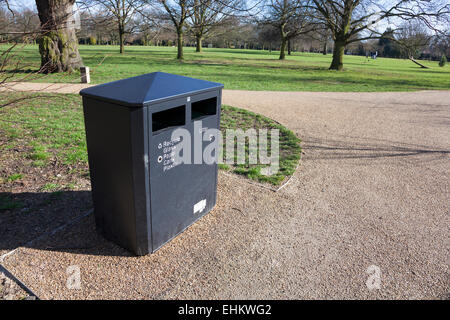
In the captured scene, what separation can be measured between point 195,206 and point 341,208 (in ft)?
6.46

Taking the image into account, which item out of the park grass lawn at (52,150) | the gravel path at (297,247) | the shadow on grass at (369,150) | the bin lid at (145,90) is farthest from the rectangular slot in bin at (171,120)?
the shadow on grass at (369,150)

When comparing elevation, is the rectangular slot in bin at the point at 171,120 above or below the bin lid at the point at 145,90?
below

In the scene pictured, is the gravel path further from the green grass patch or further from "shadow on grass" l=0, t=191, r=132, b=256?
the green grass patch

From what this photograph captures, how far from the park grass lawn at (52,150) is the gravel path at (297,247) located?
65 centimetres

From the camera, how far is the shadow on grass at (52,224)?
326cm

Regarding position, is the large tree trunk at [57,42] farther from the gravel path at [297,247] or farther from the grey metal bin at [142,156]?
the gravel path at [297,247]

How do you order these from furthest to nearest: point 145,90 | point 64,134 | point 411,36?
1. point 411,36
2. point 64,134
3. point 145,90

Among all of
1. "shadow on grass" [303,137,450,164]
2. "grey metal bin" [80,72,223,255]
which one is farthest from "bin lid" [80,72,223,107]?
"shadow on grass" [303,137,450,164]

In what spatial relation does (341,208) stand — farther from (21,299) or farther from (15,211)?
(15,211)

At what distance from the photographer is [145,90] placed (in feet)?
9.14

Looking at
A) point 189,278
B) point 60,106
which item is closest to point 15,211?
point 189,278

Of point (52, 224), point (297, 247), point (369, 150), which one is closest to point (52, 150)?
point (52, 224)

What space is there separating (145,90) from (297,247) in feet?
7.11

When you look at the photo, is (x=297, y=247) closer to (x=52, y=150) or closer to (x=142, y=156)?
(x=142, y=156)
